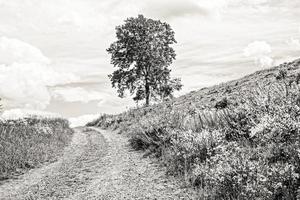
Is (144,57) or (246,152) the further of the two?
(144,57)

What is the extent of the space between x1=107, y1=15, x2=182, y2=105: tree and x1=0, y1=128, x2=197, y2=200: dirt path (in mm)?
26534

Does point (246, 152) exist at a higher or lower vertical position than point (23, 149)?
lower

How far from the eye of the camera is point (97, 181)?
9.27 meters

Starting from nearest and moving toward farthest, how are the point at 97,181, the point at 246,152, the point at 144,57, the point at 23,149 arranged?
the point at 246,152 < the point at 97,181 < the point at 23,149 < the point at 144,57

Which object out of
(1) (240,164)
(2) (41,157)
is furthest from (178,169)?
(2) (41,157)

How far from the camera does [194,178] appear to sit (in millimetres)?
7852

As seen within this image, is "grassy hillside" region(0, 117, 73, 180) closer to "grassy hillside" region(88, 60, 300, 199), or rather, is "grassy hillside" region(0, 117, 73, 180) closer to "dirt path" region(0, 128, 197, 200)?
"dirt path" region(0, 128, 197, 200)

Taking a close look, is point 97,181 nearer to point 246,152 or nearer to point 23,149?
point 246,152

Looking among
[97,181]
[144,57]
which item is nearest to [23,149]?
[97,181]

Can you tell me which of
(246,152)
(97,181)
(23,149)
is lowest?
(97,181)

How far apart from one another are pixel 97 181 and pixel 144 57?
29.9 m

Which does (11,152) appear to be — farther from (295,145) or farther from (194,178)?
(295,145)

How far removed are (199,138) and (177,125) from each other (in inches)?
154

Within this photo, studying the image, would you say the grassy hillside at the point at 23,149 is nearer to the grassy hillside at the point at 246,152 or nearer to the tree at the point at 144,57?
the grassy hillside at the point at 246,152
